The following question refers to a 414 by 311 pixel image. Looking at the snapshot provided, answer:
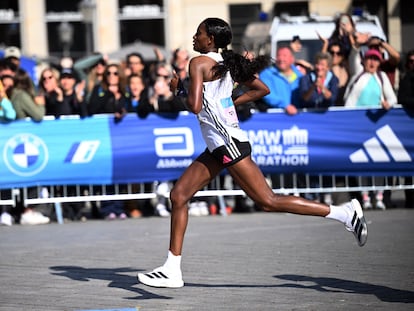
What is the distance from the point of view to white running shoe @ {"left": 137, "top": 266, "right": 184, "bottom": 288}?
8977mm

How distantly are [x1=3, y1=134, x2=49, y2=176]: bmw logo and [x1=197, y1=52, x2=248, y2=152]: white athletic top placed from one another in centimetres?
589

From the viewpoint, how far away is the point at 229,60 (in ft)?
28.7

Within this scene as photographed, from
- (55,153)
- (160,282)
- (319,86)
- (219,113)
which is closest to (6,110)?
(55,153)

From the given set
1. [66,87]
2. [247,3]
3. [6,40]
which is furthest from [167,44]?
[66,87]

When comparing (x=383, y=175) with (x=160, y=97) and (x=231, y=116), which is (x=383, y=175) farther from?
(x=231, y=116)

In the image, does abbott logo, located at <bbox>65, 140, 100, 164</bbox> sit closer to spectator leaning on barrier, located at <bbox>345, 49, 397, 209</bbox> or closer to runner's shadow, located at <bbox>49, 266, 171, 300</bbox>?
spectator leaning on barrier, located at <bbox>345, 49, 397, 209</bbox>

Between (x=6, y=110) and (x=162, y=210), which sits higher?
(x=6, y=110)

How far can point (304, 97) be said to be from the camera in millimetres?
14914

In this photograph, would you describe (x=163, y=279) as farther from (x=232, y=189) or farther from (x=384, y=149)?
(x=384, y=149)

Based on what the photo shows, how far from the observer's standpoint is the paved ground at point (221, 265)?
27.6ft

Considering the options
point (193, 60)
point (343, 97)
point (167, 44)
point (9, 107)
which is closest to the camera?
point (193, 60)

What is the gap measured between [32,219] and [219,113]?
628 centimetres

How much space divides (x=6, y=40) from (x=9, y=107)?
2701 cm

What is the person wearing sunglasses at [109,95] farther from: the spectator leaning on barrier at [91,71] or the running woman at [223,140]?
the running woman at [223,140]
